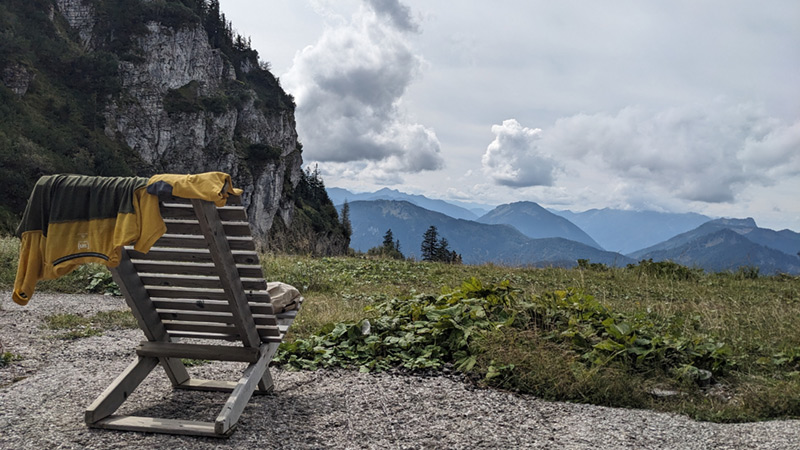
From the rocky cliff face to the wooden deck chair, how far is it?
276 feet

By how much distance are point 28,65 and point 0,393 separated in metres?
87.2

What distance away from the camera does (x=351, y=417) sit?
14.2 feet

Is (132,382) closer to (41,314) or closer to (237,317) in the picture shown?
(237,317)

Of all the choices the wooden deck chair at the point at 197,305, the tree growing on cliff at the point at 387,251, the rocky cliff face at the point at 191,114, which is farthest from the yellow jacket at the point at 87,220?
the rocky cliff face at the point at 191,114

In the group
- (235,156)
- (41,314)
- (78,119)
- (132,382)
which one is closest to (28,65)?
(78,119)

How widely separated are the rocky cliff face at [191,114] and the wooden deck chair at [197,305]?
84149 millimetres

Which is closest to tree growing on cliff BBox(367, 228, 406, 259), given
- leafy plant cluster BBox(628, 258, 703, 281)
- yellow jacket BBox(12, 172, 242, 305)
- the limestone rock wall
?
leafy plant cluster BBox(628, 258, 703, 281)

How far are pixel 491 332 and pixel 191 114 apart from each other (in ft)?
319

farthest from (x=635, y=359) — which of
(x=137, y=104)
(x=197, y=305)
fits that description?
(x=137, y=104)

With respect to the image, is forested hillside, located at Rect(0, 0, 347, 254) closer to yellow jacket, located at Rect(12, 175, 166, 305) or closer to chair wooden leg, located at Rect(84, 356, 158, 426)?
chair wooden leg, located at Rect(84, 356, 158, 426)

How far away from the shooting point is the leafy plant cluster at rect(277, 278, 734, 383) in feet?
18.1

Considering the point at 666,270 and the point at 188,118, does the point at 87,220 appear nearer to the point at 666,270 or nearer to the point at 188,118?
the point at 666,270

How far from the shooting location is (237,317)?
13.3 ft

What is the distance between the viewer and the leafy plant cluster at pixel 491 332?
18.1ft
